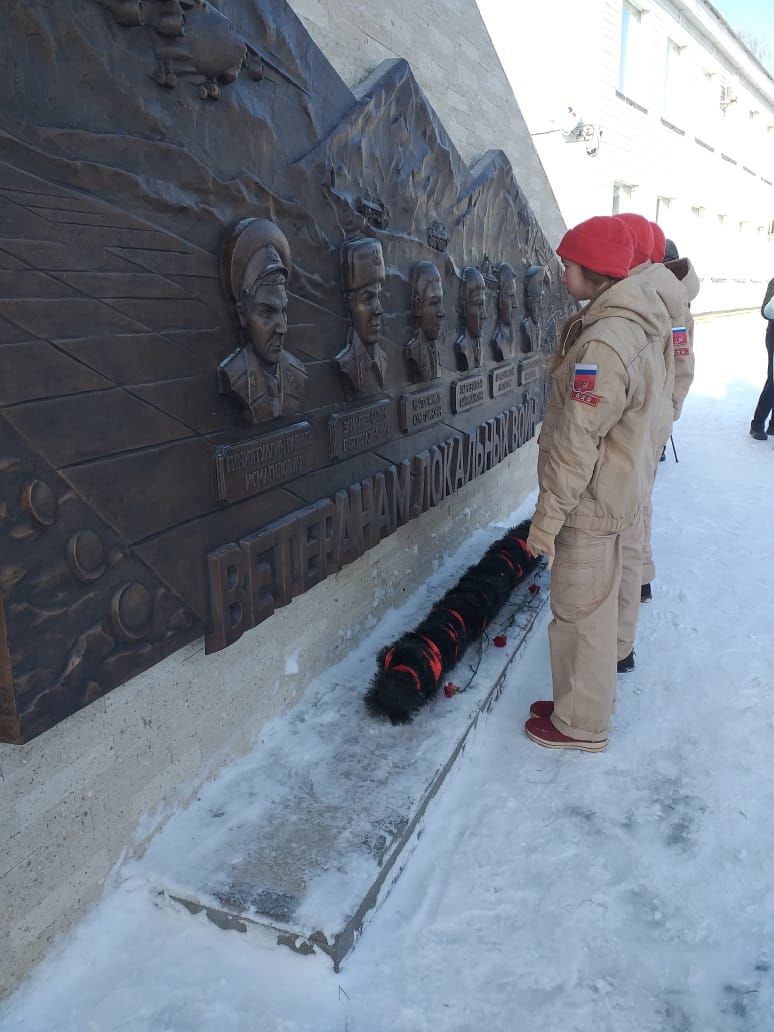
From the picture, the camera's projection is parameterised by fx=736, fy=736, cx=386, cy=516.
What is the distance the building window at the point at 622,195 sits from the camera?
12000 mm

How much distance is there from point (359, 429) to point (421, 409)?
24.0 inches

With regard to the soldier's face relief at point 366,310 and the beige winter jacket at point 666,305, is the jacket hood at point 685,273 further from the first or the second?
the soldier's face relief at point 366,310

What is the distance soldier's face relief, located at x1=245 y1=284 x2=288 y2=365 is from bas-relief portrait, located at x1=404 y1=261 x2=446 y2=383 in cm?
111

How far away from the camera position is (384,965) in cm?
177

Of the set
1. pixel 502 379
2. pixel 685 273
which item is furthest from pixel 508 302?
pixel 685 273

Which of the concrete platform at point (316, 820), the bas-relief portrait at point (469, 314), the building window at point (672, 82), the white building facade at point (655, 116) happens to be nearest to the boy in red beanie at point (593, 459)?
the concrete platform at point (316, 820)

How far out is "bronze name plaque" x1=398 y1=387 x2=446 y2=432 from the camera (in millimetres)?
3053

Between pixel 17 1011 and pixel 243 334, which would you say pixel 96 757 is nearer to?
pixel 17 1011

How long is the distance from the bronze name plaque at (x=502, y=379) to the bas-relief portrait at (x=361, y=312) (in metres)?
1.56

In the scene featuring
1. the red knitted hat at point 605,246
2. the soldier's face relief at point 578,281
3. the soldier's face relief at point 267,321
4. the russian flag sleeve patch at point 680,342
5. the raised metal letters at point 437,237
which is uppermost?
the raised metal letters at point 437,237

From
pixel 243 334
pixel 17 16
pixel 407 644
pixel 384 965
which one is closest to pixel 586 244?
pixel 243 334

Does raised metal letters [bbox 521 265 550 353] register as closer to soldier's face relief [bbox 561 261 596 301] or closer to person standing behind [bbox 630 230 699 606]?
person standing behind [bbox 630 230 699 606]

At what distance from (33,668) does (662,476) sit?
6066mm

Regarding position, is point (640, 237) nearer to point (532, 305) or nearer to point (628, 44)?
point (532, 305)
